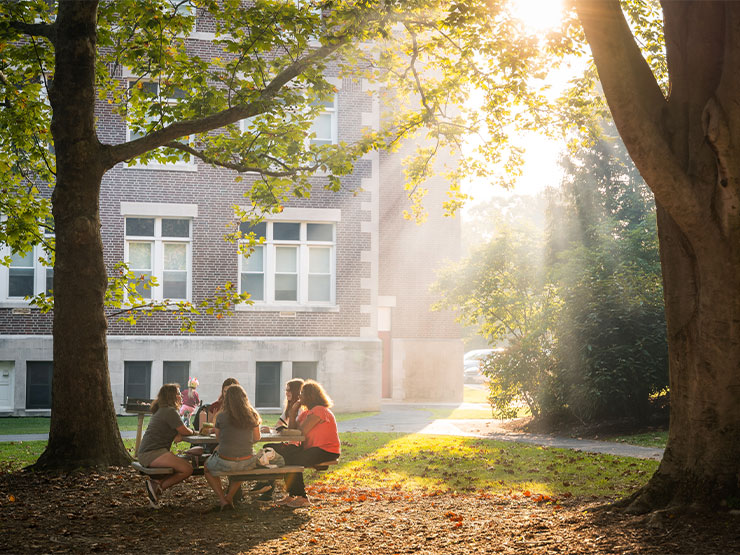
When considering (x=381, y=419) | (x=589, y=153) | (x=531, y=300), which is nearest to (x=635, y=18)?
(x=531, y=300)

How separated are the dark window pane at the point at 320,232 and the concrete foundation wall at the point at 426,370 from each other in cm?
662

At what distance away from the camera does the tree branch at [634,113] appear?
22.5ft

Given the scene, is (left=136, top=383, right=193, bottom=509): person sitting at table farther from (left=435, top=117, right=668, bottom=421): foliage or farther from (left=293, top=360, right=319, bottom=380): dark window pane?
(left=293, top=360, right=319, bottom=380): dark window pane

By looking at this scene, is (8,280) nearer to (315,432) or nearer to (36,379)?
(36,379)

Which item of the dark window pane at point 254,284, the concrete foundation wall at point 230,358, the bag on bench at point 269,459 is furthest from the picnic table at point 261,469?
the dark window pane at point 254,284

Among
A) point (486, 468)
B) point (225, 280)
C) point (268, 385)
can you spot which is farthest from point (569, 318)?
point (225, 280)

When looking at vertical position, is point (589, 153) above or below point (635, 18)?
above

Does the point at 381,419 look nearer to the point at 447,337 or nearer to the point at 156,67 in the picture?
the point at 447,337

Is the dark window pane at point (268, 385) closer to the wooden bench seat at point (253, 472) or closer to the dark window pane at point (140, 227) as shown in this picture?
the dark window pane at point (140, 227)

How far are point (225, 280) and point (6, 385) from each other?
646cm

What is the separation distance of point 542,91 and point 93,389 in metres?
8.85

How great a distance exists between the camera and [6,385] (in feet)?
68.4

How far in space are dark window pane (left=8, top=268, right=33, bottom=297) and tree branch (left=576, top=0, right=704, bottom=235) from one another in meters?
18.5

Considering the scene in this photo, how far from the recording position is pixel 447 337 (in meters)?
28.0
